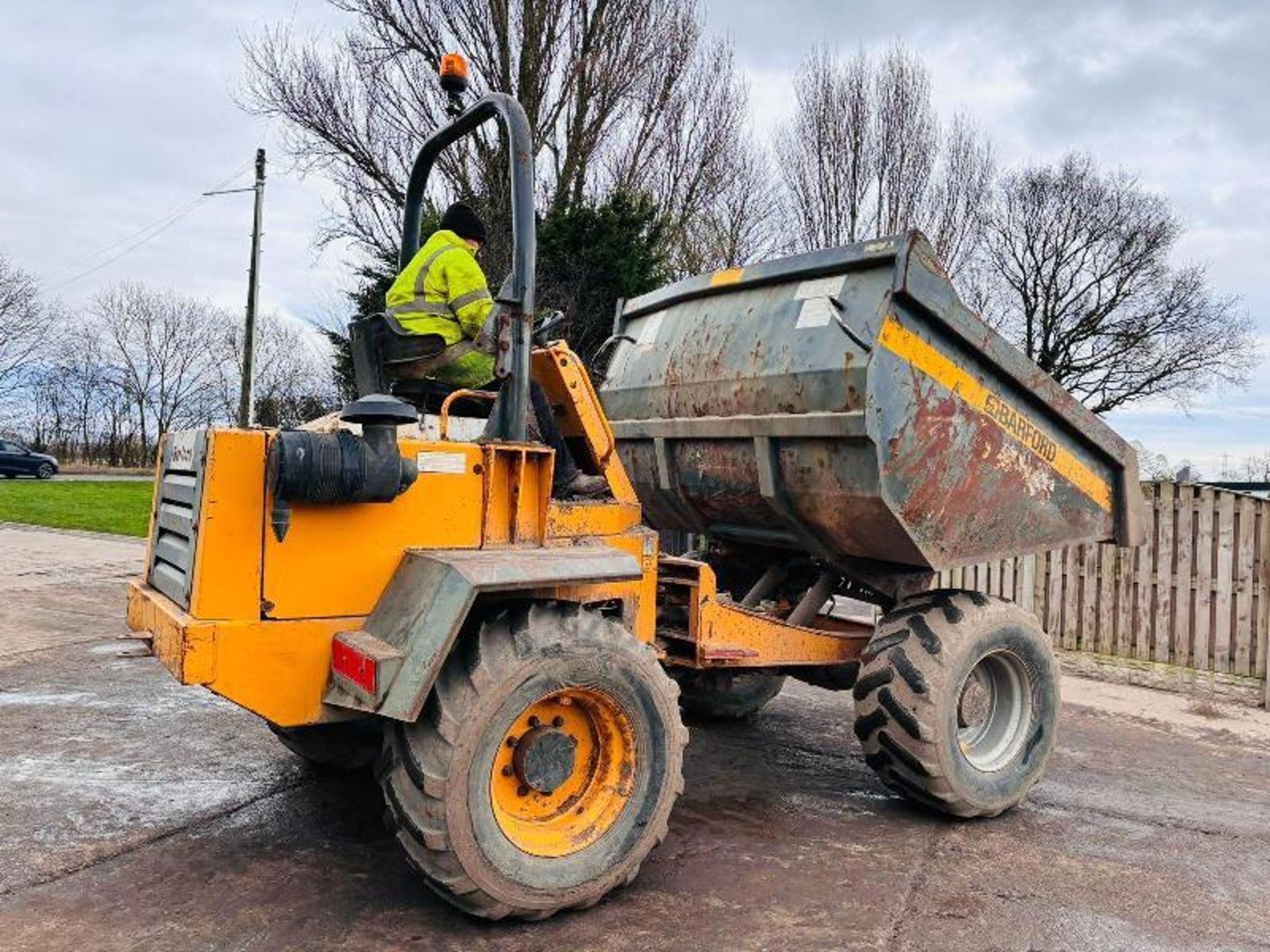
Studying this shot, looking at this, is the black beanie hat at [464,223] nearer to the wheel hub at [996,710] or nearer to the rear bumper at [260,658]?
the rear bumper at [260,658]

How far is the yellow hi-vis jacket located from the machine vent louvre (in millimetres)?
930

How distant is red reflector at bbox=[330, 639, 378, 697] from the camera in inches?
124

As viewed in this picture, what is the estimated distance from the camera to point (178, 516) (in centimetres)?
363

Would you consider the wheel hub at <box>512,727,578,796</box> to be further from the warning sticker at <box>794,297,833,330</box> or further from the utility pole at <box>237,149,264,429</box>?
the utility pole at <box>237,149,264,429</box>

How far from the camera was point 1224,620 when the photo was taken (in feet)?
24.9

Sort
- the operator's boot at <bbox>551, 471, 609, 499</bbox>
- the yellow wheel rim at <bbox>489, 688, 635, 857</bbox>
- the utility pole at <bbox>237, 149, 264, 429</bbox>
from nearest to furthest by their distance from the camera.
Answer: the yellow wheel rim at <bbox>489, 688, 635, 857</bbox> → the operator's boot at <bbox>551, 471, 609, 499</bbox> → the utility pole at <bbox>237, 149, 264, 429</bbox>

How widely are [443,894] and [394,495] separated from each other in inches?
51.6

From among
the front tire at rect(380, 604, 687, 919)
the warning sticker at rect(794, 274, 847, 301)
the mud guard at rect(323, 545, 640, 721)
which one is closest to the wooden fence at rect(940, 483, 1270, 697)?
the warning sticker at rect(794, 274, 847, 301)

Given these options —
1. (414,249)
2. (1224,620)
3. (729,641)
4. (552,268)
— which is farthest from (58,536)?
(1224,620)

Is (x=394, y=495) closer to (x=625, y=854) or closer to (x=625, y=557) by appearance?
(x=625, y=557)

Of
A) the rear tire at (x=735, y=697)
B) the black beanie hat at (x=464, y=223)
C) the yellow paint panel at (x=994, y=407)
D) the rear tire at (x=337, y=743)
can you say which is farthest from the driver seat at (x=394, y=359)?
the rear tire at (x=735, y=697)

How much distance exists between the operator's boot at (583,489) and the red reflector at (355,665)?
1127 mm

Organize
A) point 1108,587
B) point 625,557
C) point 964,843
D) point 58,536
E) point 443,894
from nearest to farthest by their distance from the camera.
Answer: point 443,894
point 625,557
point 964,843
point 1108,587
point 58,536

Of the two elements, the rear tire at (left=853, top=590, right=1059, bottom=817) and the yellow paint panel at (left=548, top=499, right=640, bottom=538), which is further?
the rear tire at (left=853, top=590, right=1059, bottom=817)
